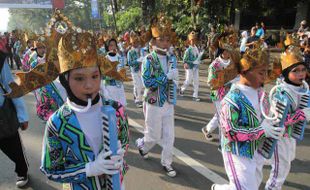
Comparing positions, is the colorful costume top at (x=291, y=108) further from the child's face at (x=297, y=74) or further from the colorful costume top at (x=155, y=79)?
the colorful costume top at (x=155, y=79)

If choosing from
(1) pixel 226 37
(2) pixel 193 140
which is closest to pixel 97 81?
(2) pixel 193 140

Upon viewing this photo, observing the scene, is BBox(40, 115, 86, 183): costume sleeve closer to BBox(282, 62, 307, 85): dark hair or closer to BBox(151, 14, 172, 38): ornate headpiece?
BBox(151, 14, 172, 38): ornate headpiece

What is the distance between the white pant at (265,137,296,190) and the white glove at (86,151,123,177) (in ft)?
7.78

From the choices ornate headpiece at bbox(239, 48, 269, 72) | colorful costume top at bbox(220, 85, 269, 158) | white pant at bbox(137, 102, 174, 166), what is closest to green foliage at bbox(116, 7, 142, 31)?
white pant at bbox(137, 102, 174, 166)

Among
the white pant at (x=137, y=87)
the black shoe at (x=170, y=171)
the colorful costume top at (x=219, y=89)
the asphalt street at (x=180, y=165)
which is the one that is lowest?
the asphalt street at (x=180, y=165)

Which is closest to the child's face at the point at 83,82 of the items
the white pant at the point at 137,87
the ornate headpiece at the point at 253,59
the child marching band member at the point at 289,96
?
the ornate headpiece at the point at 253,59

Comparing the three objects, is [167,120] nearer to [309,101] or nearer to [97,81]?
[309,101]

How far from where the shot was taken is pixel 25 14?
7700cm

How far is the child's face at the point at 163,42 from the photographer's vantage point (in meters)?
4.63

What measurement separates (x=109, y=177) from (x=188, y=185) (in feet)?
7.52

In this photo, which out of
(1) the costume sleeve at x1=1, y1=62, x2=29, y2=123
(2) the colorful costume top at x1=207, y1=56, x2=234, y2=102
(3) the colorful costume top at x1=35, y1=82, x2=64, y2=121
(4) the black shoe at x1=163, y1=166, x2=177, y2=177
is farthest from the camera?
(2) the colorful costume top at x1=207, y1=56, x2=234, y2=102

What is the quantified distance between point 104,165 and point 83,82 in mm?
590

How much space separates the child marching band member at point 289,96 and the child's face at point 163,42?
1.60 m

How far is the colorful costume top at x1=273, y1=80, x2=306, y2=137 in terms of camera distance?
145 inches
